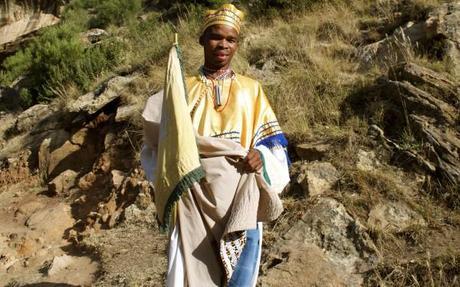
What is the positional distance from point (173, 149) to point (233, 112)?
38 centimetres

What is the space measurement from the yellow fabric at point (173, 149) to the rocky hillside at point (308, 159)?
57.4 inches

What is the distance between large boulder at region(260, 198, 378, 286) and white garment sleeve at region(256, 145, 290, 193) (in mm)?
1216

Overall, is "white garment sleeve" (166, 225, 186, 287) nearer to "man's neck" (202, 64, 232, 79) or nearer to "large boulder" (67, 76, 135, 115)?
"man's neck" (202, 64, 232, 79)

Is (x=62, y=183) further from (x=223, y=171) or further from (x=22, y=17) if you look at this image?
(x=22, y=17)

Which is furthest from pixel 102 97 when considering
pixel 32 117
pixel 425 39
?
pixel 425 39

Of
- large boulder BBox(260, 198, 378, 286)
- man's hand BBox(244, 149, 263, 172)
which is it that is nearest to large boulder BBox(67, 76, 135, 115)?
large boulder BBox(260, 198, 378, 286)

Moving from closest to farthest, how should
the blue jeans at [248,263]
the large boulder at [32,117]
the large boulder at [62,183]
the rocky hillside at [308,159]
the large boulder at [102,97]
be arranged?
Answer: the blue jeans at [248,263] < the rocky hillside at [308,159] < the large boulder at [62,183] < the large boulder at [102,97] < the large boulder at [32,117]

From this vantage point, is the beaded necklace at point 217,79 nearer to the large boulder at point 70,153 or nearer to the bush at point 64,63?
the large boulder at point 70,153

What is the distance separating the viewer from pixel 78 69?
26.9 feet

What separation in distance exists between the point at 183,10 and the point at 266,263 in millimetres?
7861

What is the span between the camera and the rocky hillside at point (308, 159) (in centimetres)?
364

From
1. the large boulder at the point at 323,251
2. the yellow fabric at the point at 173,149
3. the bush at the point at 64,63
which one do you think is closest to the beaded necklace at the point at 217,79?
the yellow fabric at the point at 173,149

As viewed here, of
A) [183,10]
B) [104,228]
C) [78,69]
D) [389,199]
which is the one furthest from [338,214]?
[183,10]

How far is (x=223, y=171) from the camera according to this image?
219 centimetres
